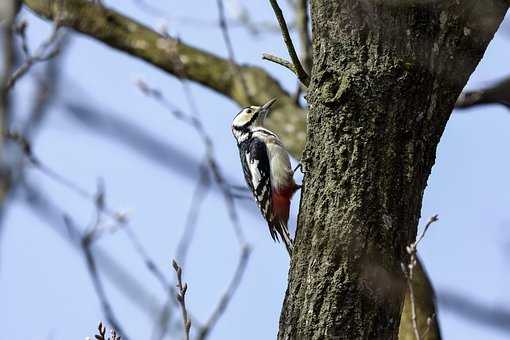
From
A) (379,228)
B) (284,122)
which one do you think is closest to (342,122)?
(379,228)

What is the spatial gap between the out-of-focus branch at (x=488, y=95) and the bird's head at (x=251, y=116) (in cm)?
132

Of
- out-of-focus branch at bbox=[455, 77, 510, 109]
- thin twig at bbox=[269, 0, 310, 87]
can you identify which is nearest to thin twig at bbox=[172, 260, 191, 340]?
thin twig at bbox=[269, 0, 310, 87]

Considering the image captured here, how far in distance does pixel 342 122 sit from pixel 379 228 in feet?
1.28

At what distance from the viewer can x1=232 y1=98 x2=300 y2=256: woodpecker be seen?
6.16 metres

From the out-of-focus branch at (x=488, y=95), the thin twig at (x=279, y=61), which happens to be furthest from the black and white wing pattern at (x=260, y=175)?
the thin twig at (x=279, y=61)

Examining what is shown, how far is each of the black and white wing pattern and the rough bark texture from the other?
2.94 meters

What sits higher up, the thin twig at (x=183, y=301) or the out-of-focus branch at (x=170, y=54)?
the out-of-focus branch at (x=170, y=54)

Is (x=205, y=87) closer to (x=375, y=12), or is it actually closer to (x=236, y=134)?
(x=236, y=134)

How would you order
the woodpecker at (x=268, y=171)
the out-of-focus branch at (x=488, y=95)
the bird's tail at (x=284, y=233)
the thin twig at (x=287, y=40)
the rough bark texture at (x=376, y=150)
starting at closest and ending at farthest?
the rough bark texture at (x=376, y=150)
the thin twig at (x=287, y=40)
the out-of-focus branch at (x=488, y=95)
the bird's tail at (x=284, y=233)
the woodpecker at (x=268, y=171)

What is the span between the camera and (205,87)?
22.8ft

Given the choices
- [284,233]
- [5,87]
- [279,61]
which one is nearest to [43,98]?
[5,87]

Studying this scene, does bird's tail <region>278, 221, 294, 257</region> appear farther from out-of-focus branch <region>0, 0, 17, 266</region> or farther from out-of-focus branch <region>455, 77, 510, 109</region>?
out-of-focus branch <region>0, 0, 17, 266</region>

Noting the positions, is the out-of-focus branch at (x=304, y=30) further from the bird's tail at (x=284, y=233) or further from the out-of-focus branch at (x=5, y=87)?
the out-of-focus branch at (x=5, y=87)

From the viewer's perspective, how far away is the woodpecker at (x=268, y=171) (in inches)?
242
